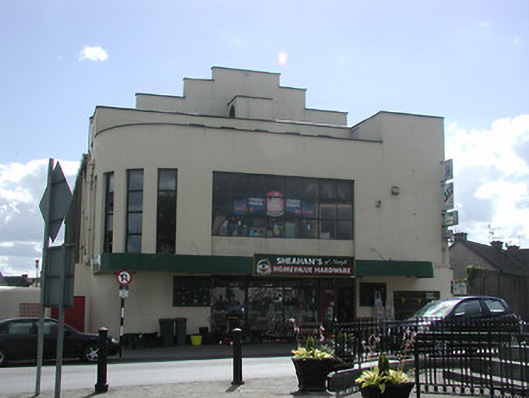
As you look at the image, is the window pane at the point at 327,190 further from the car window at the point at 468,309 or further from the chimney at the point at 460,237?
the chimney at the point at 460,237

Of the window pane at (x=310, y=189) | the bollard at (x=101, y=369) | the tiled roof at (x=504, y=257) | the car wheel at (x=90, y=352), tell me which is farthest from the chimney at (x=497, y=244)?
the bollard at (x=101, y=369)

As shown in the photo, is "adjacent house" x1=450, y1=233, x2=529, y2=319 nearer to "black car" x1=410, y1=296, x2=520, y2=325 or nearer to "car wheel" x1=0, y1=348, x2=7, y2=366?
"black car" x1=410, y1=296, x2=520, y2=325

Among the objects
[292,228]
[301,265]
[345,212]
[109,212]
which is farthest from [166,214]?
[345,212]

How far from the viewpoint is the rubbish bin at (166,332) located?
24.8 m

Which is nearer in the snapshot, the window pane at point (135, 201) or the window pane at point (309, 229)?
the window pane at point (135, 201)

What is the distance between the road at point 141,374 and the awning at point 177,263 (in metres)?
6.52

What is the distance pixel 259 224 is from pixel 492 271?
3090cm

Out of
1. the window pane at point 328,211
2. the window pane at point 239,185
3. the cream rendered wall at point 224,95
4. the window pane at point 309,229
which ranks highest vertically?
the cream rendered wall at point 224,95

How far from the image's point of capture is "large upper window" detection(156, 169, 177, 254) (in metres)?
25.9

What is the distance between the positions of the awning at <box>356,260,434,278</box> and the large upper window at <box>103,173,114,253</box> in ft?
33.2

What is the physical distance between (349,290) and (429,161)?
23.3ft

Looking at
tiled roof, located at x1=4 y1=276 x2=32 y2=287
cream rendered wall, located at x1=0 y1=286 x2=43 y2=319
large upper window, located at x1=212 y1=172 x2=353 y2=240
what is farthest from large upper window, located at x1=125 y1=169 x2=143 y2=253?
tiled roof, located at x1=4 y1=276 x2=32 y2=287

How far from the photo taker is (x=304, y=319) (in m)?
27.2

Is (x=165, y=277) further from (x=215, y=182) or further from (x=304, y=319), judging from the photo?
(x=304, y=319)
